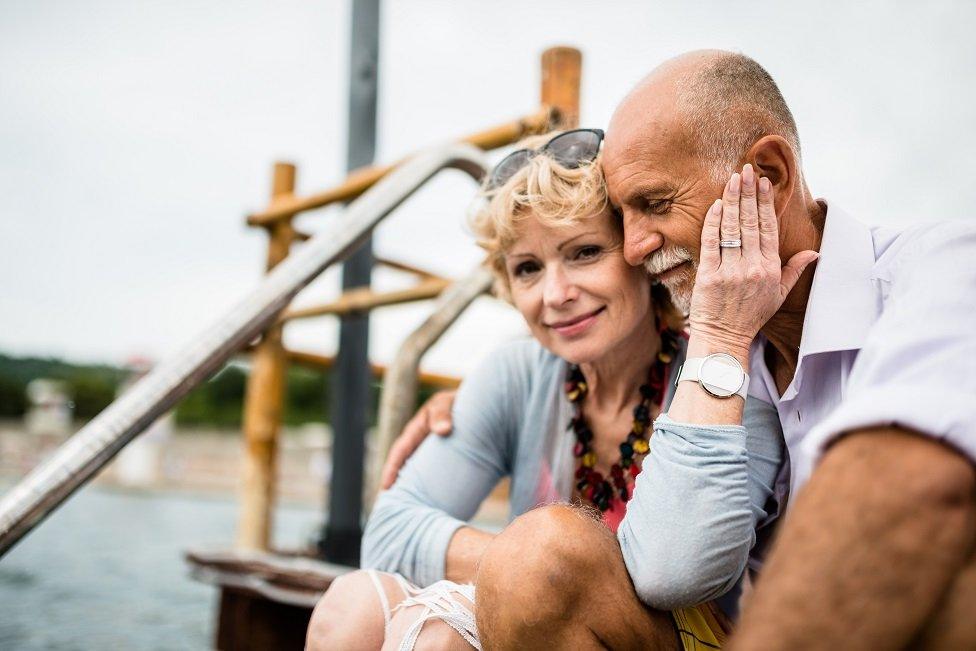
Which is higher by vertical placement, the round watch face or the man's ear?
the man's ear

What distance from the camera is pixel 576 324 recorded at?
1559mm

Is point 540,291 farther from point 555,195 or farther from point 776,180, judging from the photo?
point 776,180

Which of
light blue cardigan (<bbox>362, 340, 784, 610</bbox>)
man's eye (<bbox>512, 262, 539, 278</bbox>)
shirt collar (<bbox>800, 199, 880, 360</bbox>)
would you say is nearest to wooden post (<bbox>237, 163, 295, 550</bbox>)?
light blue cardigan (<bbox>362, 340, 784, 610</bbox>)

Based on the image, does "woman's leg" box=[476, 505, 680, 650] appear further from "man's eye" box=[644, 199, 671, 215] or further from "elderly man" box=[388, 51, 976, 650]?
"man's eye" box=[644, 199, 671, 215]

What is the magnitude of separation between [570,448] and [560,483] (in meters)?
0.08

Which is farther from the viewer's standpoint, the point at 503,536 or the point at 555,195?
the point at 555,195

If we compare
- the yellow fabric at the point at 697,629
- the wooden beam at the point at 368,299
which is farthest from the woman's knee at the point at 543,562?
Result: the wooden beam at the point at 368,299

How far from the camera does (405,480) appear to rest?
5.36ft

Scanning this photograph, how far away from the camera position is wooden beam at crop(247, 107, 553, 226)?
209 cm

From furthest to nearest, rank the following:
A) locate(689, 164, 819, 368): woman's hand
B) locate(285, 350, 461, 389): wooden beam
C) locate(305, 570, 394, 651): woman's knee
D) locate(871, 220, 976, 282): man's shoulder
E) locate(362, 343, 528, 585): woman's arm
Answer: locate(285, 350, 461, 389): wooden beam, locate(362, 343, 528, 585): woman's arm, locate(305, 570, 394, 651): woman's knee, locate(689, 164, 819, 368): woman's hand, locate(871, 220, 976, 282): man's shoulder

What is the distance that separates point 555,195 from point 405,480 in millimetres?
693

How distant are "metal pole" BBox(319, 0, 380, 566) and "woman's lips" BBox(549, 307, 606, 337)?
4.75 ft

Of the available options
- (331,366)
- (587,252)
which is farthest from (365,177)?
(587,252)

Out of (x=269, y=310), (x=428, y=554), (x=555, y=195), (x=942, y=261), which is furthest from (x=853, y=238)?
(x=269, y=310)
